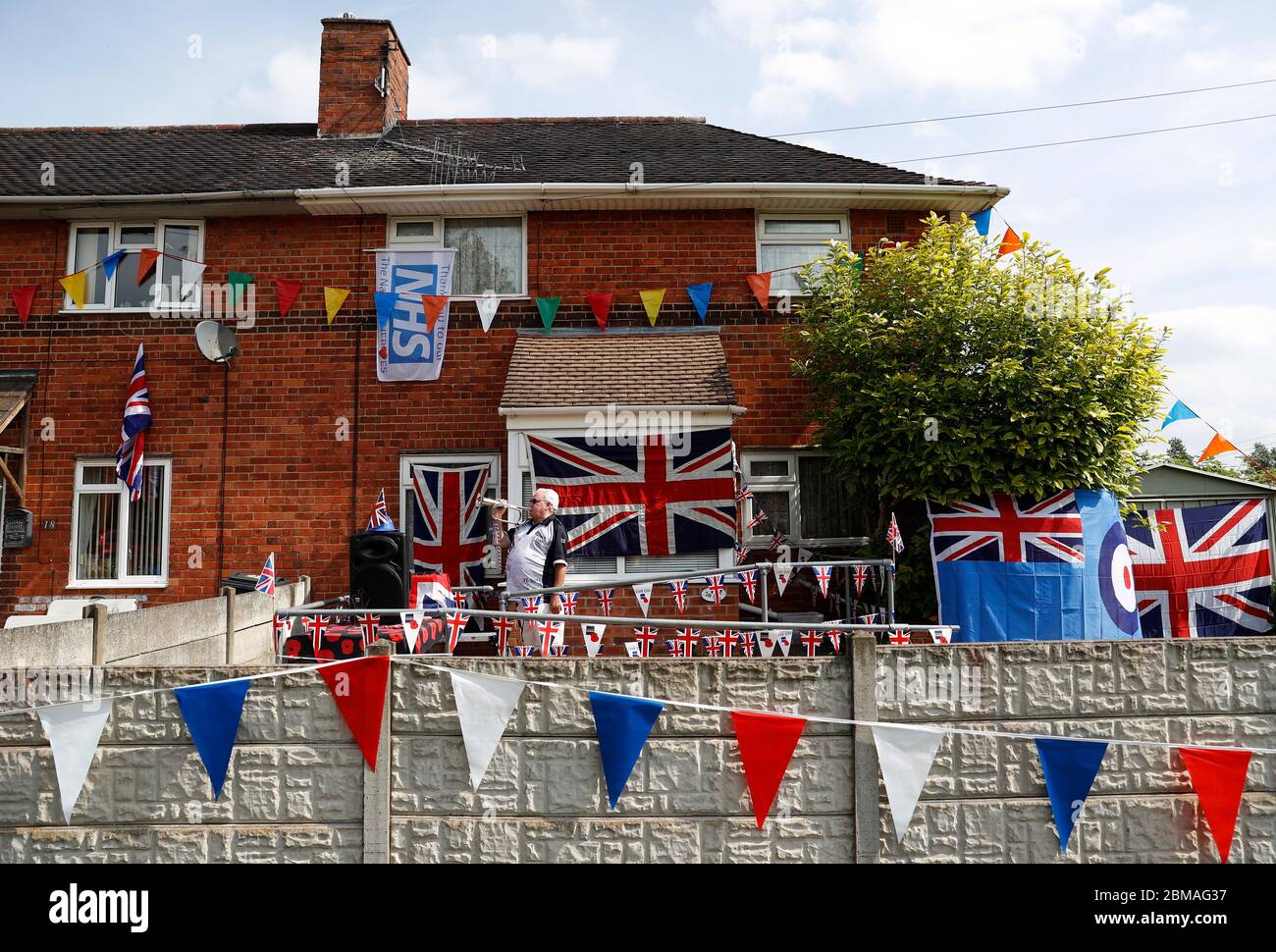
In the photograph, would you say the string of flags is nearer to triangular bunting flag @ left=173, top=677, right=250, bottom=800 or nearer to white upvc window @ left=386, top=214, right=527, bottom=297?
triangular bunting flag @ left=173, top=677, right=250, bottom=800

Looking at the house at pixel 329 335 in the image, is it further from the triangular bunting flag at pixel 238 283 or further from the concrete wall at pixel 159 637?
the concrete wall at pixel 159 637

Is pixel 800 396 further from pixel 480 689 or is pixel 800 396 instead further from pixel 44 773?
pixel 44 773

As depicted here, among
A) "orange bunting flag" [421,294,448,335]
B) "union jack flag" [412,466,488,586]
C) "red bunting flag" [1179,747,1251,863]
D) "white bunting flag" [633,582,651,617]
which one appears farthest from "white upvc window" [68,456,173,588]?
"red bunting flag" [1179,747,1251,863]

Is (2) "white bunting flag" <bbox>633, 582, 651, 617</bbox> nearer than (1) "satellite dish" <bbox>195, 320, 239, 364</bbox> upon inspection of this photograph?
Yes

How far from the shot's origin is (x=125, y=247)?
34.7ft

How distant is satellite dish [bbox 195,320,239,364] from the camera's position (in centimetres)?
995

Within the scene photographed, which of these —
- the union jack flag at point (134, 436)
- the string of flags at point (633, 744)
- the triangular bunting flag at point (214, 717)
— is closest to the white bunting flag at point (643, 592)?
the string of flags at point (633, 744)

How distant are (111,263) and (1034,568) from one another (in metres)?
11.0

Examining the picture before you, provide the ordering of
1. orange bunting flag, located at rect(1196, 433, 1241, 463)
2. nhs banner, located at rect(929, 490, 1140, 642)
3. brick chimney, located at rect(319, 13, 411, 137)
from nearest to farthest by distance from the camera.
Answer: nhs banner, located at rect(929, 490, 1140, 642), orange bunting flag, located at rect(1196, 433, 1241, 463), brick chimney, located at rect(319, 13, 411, 137)

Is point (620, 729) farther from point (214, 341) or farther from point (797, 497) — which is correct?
point (214, 341)

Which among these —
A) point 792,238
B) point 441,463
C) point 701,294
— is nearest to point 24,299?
point 441,463

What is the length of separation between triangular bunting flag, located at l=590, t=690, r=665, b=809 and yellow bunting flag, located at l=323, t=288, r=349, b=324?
7.64 m

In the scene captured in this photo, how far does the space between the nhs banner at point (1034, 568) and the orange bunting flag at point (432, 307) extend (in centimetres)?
598

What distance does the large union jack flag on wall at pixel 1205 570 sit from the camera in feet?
31.0
